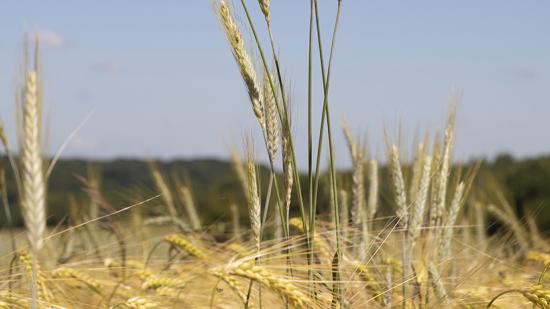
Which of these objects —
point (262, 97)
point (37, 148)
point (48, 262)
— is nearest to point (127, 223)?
point (48, 262)

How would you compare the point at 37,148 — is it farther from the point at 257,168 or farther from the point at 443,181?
the point at 443,181

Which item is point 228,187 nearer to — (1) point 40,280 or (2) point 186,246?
(2) point 186,246

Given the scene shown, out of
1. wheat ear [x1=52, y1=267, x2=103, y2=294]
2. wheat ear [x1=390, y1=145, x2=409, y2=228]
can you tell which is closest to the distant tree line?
wheat ear [x1=52, y1=267, x2=103, y2=294]

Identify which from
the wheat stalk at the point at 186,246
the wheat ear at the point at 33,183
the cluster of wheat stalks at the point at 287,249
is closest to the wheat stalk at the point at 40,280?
the cluster of wheat stalks at the point at 287,249

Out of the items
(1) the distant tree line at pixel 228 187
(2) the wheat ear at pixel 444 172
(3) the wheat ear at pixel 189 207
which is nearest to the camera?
(2) the wheat ear at pixel 444 172

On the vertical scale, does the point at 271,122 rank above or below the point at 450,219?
above

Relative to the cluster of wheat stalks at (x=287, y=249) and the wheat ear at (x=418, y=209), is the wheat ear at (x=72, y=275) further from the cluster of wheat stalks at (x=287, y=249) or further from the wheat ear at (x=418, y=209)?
the wheat ear at (x=418, y=209)

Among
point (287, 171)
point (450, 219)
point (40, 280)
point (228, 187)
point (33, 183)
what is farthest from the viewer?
point (228, 187)

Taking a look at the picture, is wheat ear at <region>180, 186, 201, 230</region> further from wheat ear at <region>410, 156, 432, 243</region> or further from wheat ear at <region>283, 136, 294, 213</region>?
wheat ear at <region>283, 136, 294, 213</region>

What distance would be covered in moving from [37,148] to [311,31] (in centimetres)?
100

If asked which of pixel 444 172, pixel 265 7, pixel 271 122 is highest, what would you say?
pixel 265 7

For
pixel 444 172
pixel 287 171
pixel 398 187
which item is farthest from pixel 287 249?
pixel 444 172

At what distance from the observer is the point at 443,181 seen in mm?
3113

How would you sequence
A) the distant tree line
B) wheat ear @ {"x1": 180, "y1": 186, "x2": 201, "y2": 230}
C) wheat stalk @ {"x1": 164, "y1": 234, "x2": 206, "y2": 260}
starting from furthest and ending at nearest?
1. the distant tree line
2. wheat ear @ {"x1": 180, "y1": 186, "x2": 201, "y2": 230}
3. wheat stalk @ {"x1": 164, "y1": 234, "x2": 206, "y2": 260}
